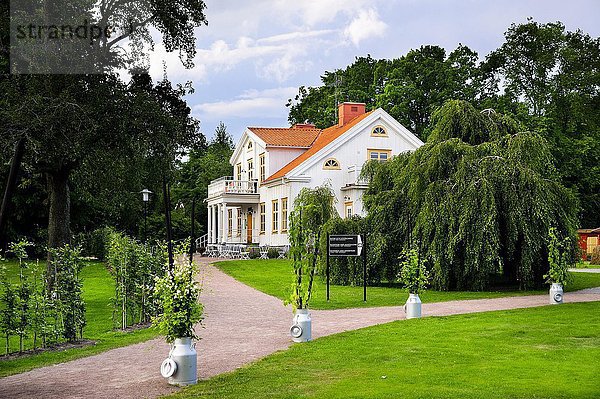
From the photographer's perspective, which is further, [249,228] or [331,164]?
[249,228]

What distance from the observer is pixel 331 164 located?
37.7 m

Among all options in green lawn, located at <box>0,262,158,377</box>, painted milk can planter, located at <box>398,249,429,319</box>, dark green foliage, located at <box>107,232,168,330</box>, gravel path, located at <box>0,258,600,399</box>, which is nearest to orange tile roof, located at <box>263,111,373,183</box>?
gravel path, located at <box>0,258,600,399</box>

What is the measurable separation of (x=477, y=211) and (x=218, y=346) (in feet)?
38.0

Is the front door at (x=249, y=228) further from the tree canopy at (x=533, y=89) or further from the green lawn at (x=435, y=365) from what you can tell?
the green lawn at (x=435, y=365)

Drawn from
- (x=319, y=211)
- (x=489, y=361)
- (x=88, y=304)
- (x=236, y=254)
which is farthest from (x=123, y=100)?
(x=236, y=254)

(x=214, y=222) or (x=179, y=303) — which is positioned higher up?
(x=214, y=222)

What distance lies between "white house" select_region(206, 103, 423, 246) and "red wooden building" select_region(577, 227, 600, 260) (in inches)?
492

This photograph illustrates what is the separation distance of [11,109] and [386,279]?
1302 cm

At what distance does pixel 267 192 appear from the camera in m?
41.2

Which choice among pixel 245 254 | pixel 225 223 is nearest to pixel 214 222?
pixel 225 223

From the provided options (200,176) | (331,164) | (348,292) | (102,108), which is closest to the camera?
(102,108)

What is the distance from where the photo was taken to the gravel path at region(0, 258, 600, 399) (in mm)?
8766

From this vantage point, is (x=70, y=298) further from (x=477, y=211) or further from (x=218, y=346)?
(x=477, y=211)

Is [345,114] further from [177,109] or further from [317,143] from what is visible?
[177,109]
